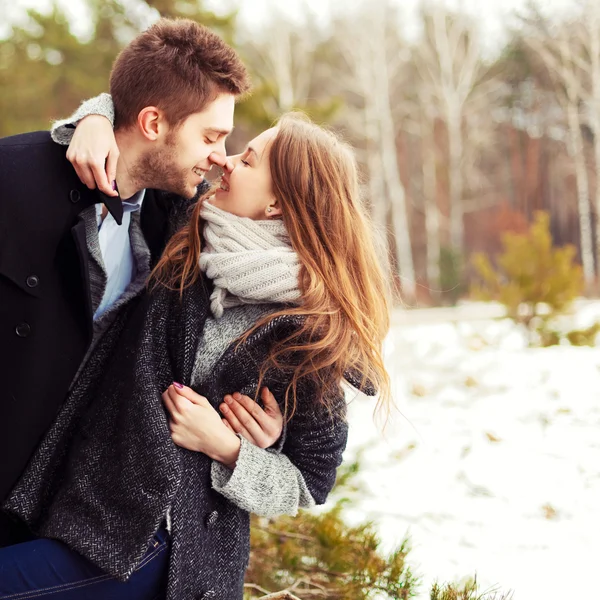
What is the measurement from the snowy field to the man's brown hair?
42.3 inches

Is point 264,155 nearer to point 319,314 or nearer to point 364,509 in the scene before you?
point 319,314

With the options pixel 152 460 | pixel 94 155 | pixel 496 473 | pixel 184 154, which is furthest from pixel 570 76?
pixel 152 460

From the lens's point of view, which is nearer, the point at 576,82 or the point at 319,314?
the point at 319,314

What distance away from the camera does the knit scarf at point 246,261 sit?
1887 millimetres

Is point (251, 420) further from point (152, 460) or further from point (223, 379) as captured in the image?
point (152, 460)

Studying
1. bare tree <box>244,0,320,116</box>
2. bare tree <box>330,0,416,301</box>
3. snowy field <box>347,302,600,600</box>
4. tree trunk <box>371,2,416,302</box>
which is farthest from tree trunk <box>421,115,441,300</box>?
snowy field <box>347,302,600,600</box>

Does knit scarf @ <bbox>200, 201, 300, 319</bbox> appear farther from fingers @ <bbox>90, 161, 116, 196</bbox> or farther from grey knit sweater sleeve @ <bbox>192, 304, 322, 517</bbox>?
fingers @ <bbox>90, 161, 116, 196</bbox>

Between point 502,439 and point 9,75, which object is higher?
point 9,75

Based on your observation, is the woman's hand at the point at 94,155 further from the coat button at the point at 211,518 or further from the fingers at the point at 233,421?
the coat button at the point at 211,518

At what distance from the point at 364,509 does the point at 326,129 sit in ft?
6.62

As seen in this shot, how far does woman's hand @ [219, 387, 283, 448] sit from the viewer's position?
1934 millimetres

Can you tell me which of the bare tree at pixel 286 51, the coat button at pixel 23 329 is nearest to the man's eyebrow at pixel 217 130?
the coat button at pixel 23 329

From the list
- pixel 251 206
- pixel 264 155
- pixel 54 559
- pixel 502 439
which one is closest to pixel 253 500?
pixel 54 559

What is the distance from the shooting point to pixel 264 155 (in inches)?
82.0
